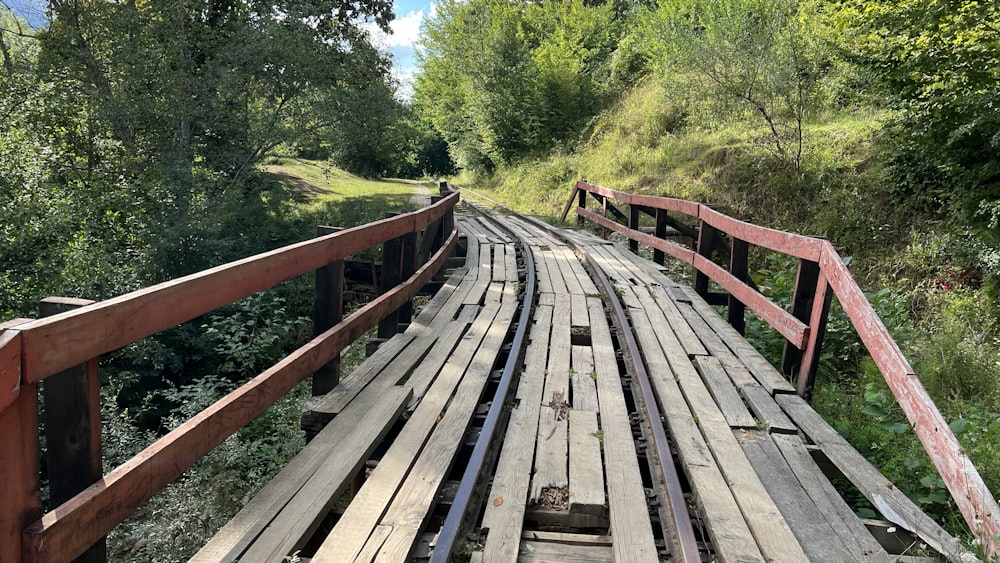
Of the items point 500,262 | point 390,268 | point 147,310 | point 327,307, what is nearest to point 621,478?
point 327,307

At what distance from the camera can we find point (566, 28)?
1040 inches

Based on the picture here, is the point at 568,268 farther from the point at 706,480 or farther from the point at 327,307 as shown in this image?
the point at 706,480

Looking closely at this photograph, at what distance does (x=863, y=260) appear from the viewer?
7.84 meters

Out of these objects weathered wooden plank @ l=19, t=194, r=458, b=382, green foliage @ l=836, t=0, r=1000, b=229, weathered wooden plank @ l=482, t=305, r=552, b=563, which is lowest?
weathered wooden plank @ l=482, t=305, r=552, b=563

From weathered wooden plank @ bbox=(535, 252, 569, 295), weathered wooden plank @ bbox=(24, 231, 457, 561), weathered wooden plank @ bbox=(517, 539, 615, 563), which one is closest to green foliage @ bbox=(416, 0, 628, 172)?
weathered wooden plank @ bbox=(535, 252, 569, 295)

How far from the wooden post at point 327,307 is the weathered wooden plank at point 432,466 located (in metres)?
0.77

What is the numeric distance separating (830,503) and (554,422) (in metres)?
1.39

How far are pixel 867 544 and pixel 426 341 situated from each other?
3154 millimetres

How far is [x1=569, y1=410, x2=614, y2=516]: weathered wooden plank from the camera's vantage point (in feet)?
8.26

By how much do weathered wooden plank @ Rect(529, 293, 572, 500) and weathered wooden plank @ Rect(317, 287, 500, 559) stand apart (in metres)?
0.59

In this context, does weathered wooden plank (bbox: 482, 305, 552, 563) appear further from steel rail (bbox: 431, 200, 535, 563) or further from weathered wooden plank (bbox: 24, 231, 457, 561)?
weathered wooden plank (bbox: 24, 231, 457, 561)

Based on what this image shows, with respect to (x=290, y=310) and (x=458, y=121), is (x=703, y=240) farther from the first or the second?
(x=458, y=121)

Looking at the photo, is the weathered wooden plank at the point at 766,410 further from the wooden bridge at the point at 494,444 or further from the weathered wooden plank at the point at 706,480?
the weathered wooden plank at the point at 706,480

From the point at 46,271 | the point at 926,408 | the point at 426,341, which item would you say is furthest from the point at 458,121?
the point at 926,408
